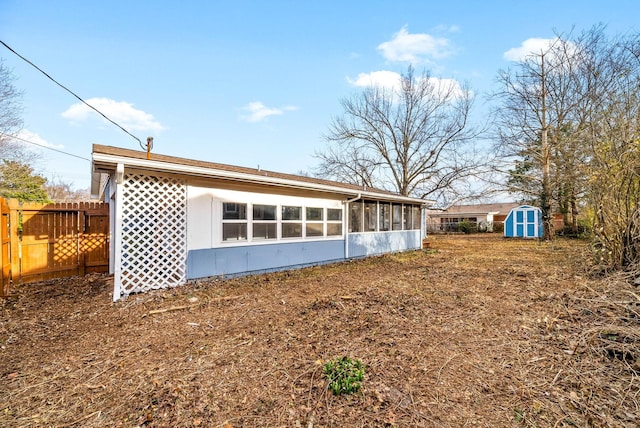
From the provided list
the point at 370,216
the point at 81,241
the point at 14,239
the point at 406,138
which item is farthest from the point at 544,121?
the point at 14,239

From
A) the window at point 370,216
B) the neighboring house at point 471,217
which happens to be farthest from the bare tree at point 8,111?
the neighboring house at point 471,217

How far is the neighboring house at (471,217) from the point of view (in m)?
30.0

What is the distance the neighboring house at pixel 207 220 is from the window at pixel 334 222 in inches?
1.3

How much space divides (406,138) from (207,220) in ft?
62.3

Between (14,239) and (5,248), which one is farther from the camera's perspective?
(14,239)

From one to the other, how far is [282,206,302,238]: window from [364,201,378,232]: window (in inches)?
134

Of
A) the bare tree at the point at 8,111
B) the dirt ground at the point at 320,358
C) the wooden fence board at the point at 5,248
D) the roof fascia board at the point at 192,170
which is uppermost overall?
the bare tree at the point at 8,111

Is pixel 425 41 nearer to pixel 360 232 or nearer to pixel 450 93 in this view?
pixel 360 232

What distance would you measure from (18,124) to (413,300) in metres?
21.5

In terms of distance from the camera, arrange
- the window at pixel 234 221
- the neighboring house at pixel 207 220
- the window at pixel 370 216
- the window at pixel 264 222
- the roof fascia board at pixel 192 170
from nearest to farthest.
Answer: the roof fascia board at pixel 192 170
the neighboring house at pixel 207 220
the window at pixel 234 221
the window at pixel 264 222
the window at pixel 370 216

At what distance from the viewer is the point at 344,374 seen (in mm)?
2674

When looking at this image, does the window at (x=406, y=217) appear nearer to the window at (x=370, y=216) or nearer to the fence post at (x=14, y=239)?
the window at (x=370, y=216)

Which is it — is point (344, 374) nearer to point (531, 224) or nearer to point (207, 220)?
point (207, 220)

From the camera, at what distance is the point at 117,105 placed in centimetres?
1131
